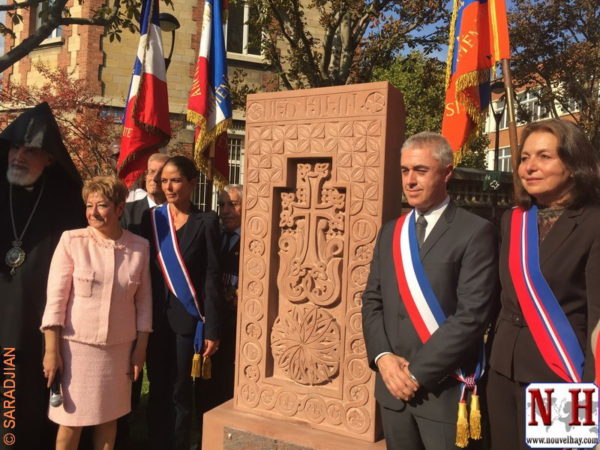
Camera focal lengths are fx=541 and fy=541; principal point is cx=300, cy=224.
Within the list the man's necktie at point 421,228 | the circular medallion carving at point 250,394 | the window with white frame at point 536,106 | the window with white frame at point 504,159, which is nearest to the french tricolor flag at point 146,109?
Result: the circular medallion carving at point 250,394

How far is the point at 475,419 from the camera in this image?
2242mm

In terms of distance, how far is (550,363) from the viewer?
2.10 meters

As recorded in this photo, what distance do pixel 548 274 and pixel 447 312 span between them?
45 cm

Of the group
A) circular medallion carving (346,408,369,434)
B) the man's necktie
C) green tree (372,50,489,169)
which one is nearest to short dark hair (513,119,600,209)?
the man's necktie

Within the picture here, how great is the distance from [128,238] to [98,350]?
0.65 metres

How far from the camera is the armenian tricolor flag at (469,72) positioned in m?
4.30

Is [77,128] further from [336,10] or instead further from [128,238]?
[128,238]

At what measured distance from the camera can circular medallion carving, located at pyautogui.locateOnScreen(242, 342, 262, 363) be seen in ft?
10.7

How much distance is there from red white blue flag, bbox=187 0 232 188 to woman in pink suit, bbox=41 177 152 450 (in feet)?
5.25

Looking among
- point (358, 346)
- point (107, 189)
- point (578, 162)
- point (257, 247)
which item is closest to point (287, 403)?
point (358, 346)

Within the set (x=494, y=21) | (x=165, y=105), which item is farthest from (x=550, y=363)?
(x=165, y=105)

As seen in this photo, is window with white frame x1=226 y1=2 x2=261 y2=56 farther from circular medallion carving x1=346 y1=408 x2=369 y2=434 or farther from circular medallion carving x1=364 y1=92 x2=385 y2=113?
circular medallion carving x1=346 y1=408 x2=369 y2=434

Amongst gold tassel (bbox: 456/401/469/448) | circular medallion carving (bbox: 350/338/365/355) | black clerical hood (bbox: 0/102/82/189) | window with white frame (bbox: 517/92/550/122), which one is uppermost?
window with white frame (bbox: 517/92/550/122)

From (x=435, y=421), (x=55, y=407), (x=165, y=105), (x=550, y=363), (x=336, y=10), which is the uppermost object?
(x=336, y=10)
